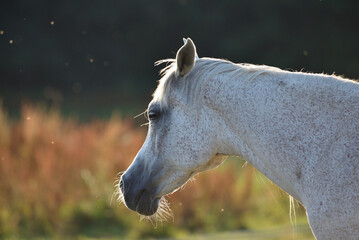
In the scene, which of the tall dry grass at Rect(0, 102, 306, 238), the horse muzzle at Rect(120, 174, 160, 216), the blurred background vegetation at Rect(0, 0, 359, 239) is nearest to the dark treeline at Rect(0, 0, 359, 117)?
the blurred background vegetation at Rect(0, 0, 359, 239)

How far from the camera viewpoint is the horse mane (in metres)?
2.11

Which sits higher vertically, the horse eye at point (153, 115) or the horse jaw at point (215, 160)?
the horse eye at point (153, 115)

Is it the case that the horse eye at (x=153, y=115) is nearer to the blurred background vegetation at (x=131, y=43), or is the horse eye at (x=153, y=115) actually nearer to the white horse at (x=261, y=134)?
the white horse at (x=261, y=134)

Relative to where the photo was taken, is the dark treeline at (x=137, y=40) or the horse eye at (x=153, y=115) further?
the dark treeline at (x=137, y=40)

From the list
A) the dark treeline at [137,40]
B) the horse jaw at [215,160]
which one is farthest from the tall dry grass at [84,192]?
the dark treeline at [137,40]

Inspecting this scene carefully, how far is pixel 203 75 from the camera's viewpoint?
2158mm

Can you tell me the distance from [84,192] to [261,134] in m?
4.30

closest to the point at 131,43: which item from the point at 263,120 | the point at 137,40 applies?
the point at 137,40

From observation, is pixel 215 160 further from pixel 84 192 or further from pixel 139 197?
pixel 84 192

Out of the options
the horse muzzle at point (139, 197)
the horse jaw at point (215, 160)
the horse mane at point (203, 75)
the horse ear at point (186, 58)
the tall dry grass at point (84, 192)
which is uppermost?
the horse ear at point (186, 58)

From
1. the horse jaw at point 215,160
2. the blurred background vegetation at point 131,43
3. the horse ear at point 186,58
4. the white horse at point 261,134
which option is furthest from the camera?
the blurred background vegetation at point 131,43

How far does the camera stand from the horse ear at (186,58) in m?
2.10

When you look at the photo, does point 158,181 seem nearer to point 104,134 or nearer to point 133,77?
point 104,134

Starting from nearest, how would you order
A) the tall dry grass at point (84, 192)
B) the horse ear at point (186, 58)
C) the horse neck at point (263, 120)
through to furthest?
the horse neck at point (263, 120), the horse ear at point (186, 58), the tall dry grass at point (84, 192)
